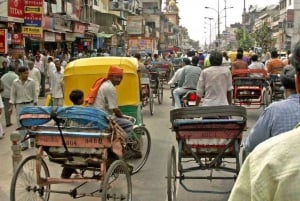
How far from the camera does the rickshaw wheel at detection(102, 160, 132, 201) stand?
5739mm

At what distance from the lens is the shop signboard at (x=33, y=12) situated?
2338 centimetres

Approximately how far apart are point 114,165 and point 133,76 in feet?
13.0

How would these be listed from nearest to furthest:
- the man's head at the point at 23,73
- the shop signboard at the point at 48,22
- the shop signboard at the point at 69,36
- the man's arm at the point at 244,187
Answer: the man's arm at the point at 244,187, the man's head at the point at 23,73, the shop signboard at the point at 48,22, the shop signboard at the point at 69,36

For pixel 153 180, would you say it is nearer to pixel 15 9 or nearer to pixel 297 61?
pixel 297 61

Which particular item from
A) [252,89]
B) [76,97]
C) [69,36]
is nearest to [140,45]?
[69,36]

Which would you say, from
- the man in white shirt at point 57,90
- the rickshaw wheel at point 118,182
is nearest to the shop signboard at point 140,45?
the man in white shirt at point 57,90

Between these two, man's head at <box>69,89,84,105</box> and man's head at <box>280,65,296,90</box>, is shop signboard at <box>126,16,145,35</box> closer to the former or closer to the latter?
man's head at <box>69,89,84,105</box>

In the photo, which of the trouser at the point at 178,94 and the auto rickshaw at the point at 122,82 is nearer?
the auto rickshaw at the point at 122,82

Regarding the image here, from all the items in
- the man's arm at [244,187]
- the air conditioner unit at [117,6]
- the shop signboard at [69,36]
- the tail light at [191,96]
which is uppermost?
the air conditioner unit at [117,6]

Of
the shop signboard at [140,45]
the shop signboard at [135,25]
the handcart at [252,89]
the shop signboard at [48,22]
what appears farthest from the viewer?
the shop signboard at [135,25]

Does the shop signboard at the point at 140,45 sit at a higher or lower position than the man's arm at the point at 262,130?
higher

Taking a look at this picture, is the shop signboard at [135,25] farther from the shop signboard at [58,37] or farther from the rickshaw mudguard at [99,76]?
the rickshaw mudguard at [99,76]

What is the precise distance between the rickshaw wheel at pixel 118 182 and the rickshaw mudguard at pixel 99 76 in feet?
10.7

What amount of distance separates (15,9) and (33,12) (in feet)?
3.07
